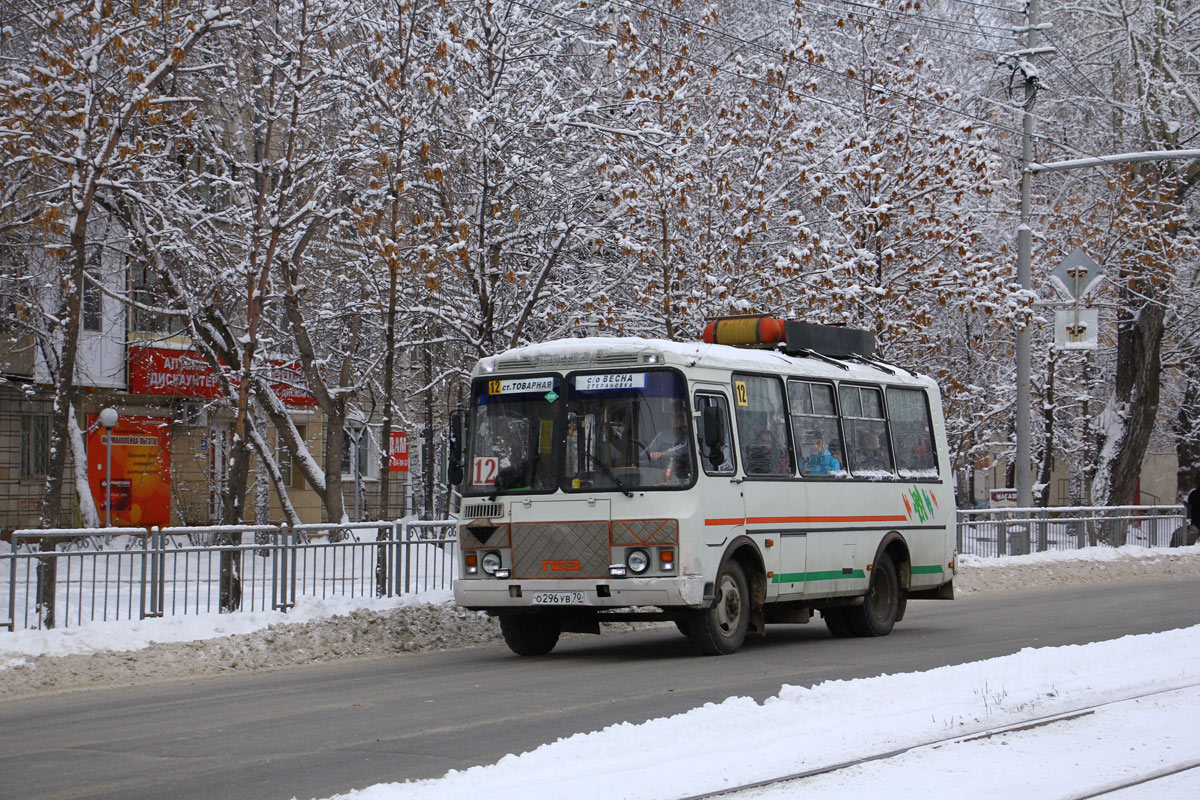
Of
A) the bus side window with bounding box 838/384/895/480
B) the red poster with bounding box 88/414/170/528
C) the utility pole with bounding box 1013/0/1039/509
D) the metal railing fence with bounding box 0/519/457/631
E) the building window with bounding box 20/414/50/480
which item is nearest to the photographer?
the metal railing fence with bounding box 0/519/457/631

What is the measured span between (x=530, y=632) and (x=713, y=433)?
2.99m

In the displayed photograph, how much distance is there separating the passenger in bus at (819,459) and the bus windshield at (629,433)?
246 centimetres

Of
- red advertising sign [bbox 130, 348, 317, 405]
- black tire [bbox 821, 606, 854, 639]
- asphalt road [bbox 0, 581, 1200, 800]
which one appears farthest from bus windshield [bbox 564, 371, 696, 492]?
red advertising sign [bbox 130, 348, 317, 405]

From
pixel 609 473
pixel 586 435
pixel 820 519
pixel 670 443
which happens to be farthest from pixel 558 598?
pixel 820 519

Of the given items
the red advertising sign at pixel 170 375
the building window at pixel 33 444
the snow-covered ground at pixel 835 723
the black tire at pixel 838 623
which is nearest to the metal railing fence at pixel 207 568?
the snow-covered ground at pixel 835 723

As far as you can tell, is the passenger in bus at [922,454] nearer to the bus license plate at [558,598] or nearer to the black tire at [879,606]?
the black tire at [879,606]

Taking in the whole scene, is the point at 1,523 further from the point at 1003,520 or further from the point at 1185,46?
the point at 1185,46

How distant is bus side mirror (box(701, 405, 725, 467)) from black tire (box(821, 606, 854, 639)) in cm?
393

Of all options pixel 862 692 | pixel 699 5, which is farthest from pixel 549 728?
pixel 699 5

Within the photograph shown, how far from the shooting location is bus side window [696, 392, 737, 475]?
13914 mm

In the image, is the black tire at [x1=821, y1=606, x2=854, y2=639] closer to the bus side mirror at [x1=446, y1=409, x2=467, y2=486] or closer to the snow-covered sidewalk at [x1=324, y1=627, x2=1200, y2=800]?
the bus side mirror at [x1=446, y1=409, x2=467, y2=486]

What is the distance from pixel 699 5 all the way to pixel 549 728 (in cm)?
2988

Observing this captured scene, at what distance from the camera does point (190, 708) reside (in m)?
11.3

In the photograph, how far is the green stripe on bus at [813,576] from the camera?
1510 centimetres
